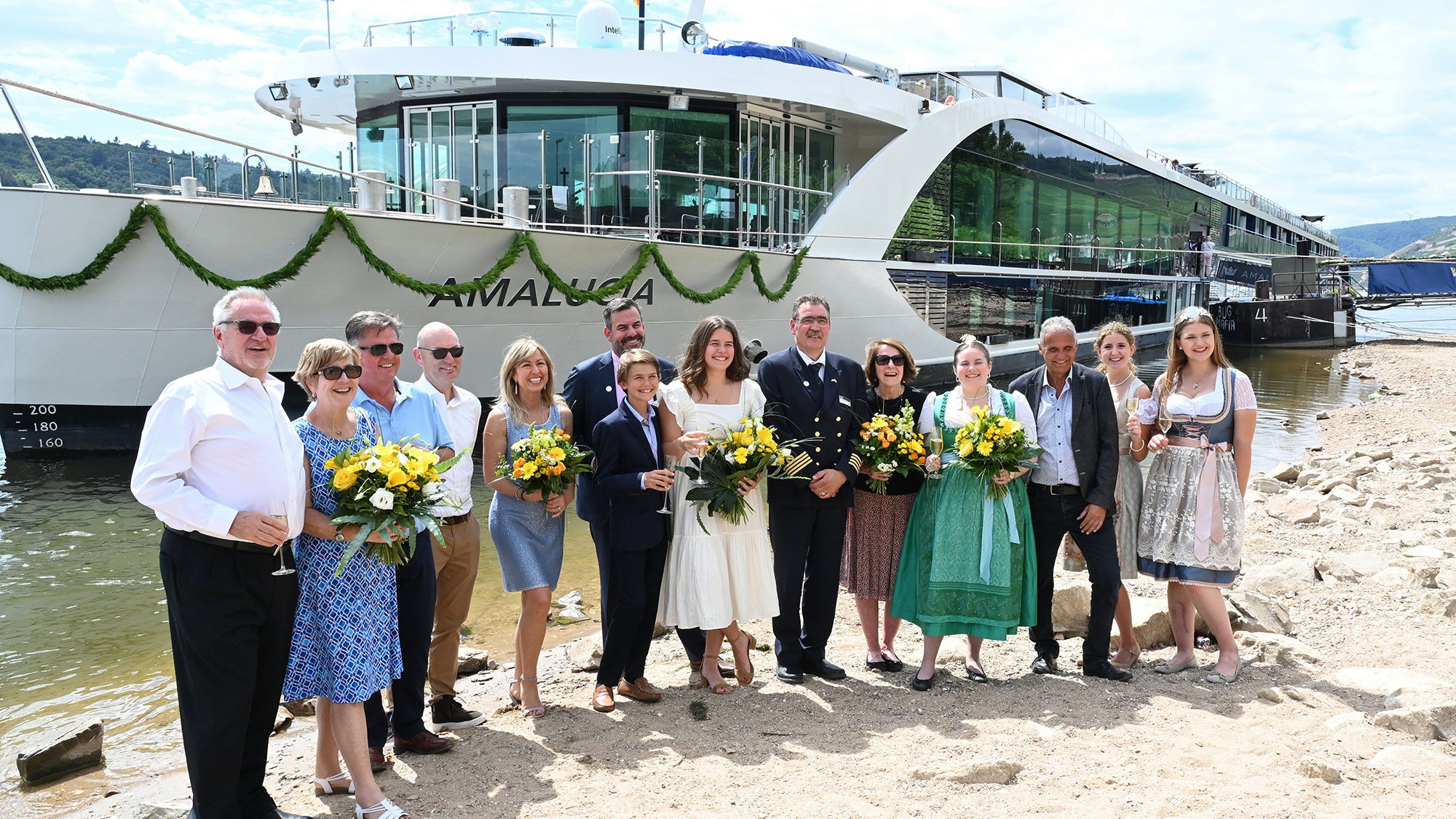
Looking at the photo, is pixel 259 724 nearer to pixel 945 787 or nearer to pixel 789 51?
pixel 945 787

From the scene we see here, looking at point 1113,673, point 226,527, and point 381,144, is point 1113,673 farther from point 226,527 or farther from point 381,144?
point 381,144

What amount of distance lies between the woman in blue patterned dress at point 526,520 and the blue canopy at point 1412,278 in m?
38.9

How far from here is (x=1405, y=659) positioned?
5066mm

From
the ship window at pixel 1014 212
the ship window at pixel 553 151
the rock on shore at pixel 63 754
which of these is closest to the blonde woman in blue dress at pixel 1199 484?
the rock on shore at pixel 63 754

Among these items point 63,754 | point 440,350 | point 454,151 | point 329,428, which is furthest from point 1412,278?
point 63,754

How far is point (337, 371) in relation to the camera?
353 centimetres

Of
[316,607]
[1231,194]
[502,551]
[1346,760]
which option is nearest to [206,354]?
[502,551]

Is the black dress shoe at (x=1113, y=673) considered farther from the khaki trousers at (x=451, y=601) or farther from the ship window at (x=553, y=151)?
the ship window at (x=553, y=151)

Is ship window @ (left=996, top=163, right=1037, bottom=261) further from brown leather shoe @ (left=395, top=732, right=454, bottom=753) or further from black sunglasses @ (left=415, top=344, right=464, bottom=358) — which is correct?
brown leather shoe @ (left=395, top=732, right=454, bottom=753)

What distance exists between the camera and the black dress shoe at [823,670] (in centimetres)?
513

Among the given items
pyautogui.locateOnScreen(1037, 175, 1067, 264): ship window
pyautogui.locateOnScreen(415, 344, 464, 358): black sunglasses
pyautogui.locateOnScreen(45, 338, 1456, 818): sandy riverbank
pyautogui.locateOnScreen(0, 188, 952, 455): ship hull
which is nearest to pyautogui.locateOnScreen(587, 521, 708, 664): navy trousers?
pyautogui.locateOnScreen(45, 338, 1456, 818): sandy riverbank

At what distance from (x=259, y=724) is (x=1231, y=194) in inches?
1715

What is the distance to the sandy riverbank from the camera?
3.68 m

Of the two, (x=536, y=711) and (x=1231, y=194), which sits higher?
(x=1231, y=194)
